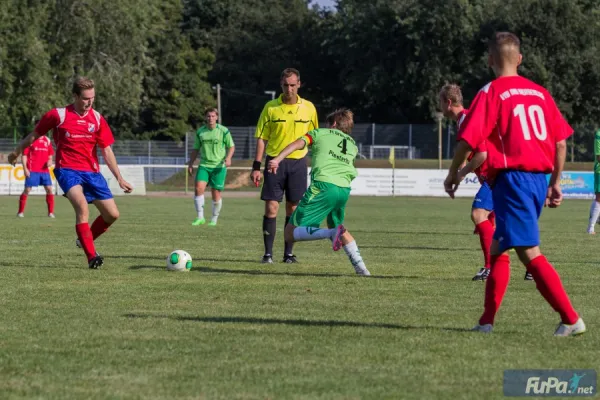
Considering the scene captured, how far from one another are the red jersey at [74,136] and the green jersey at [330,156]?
2.17m

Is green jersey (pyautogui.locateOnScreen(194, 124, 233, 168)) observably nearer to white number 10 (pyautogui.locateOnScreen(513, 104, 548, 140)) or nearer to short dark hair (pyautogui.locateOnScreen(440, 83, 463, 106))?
short dark hair (pyautogui.locateOnScreen(440, 83, 463, 106))

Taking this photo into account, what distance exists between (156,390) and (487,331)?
99.9 inches

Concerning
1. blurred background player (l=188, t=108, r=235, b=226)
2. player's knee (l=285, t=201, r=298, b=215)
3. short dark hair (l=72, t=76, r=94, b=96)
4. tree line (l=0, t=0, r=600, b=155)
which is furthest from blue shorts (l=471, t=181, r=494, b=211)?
tree line (l=0, t=0, r=600, b=155)

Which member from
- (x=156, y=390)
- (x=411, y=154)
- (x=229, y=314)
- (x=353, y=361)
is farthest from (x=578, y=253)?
(x=411, y=154)

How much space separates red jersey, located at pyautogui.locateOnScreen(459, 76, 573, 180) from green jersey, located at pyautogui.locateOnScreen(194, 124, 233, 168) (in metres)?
13.7

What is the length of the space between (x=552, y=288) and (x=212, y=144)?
14.0 m

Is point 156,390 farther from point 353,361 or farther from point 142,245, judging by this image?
point 142,245

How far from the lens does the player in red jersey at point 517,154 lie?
6516 mm

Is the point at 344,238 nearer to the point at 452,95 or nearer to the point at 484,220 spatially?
the point at 484,220

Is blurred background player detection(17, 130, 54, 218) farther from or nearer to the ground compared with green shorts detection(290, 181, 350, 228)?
nearer to the ground

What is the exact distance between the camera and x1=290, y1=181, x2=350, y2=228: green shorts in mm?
10375

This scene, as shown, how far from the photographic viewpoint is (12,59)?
1907 inches

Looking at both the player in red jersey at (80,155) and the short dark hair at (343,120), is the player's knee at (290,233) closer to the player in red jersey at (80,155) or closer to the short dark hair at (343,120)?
the short dark hair at (343,120)

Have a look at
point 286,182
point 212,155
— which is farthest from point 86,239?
point 212,155
